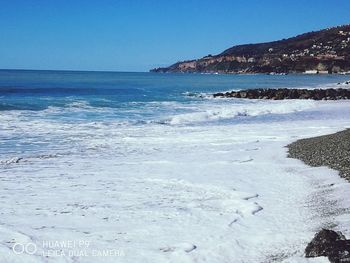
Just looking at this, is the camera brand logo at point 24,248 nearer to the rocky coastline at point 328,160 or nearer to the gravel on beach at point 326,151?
the rocky coastline at point 328,160

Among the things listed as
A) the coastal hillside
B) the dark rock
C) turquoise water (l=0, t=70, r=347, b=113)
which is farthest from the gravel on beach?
the coastal hillside

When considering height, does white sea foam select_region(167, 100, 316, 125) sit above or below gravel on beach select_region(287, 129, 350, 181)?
below

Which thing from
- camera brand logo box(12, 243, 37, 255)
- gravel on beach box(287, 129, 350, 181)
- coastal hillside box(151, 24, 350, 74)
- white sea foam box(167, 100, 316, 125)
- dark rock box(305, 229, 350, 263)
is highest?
coastal hillside box(151, 24, 350, 74)

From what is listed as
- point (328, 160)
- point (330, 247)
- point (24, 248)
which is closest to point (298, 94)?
point (328, 160)

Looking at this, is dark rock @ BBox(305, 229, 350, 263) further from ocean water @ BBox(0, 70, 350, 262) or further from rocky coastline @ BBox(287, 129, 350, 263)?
ocean water @ BBox(0, 70, 350, 262)

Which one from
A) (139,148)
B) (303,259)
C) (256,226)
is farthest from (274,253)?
(139,148)

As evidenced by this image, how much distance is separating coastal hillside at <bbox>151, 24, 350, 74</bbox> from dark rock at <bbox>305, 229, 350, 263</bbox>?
136 meters

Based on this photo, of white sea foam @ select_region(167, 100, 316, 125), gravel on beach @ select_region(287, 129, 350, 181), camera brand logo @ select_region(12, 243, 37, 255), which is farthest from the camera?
white sea foam @ select_region(167, 100, 316, 125)

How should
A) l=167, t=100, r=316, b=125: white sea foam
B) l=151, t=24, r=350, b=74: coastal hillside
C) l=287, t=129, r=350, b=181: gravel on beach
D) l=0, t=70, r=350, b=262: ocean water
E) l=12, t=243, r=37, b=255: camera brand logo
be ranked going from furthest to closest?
l=151, t=24, r=350, b=74: coastal hillside
l=167, t=100, r=316, b=125: white sea foam
l=287, t=129, r=350, b=181: gravel on beach
l=0, t=70, r=350, b=262: ocean water
l=12, t=243, r=37, b=255: camera brand logo

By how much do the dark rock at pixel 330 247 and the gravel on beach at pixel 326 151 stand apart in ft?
11.6

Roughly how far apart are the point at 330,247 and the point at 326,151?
6919mm

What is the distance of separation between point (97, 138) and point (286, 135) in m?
6.08

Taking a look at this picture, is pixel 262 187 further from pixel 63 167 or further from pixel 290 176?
pixel 63 167

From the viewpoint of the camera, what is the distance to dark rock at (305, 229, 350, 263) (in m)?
4.52
